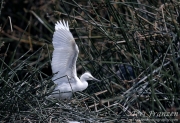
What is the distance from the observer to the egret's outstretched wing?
3.98 metres

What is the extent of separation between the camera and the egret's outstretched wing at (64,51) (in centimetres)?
398

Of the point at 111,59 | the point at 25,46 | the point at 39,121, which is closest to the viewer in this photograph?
the point at 39,121

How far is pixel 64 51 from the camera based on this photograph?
4.05 metres

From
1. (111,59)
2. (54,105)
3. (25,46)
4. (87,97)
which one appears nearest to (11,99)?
(54,105)

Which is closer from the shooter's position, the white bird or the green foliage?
the green foliage

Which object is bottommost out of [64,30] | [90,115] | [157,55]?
[90,115]

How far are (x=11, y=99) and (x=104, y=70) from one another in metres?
1.26

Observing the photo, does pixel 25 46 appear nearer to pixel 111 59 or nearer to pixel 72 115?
pixel 111 59

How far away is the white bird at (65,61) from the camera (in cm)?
399

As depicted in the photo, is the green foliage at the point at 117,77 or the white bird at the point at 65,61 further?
the white bird at the point at 65,61

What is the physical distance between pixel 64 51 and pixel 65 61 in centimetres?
10

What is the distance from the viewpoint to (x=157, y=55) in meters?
4.00

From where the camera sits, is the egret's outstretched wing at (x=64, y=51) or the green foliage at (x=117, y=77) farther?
the egret's outstretched wing at (x=64, y=51)

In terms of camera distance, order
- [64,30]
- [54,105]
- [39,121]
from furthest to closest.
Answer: [64,30], [54,105], [39,121]
